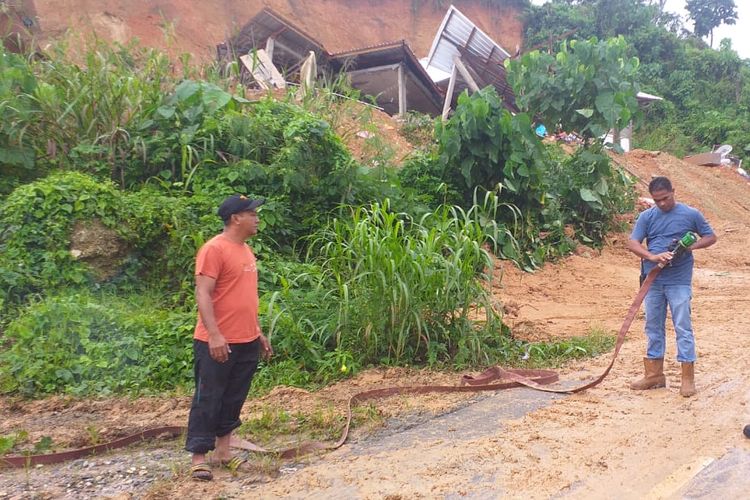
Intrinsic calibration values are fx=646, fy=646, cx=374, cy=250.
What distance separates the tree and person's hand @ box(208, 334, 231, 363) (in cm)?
4448

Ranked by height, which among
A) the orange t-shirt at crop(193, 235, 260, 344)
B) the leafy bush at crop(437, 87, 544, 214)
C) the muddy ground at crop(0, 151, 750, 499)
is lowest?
the muddy ground at crop(0, 151, 750, 499)

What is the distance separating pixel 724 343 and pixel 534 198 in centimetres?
463

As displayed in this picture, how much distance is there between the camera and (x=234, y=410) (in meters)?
3.63

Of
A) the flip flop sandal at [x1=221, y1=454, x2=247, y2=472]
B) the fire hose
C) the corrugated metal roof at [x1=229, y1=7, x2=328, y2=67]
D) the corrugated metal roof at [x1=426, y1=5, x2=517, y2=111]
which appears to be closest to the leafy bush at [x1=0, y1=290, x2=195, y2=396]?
the fire hose

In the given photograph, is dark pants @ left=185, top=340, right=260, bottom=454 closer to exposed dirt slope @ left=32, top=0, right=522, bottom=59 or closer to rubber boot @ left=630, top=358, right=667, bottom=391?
rubber boot @ left=630, top=358, right=667, bottom=391

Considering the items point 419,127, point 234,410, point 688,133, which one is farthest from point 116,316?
point 688,133

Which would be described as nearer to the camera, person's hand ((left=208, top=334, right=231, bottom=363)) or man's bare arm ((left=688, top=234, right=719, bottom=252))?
person's hand ((left=208, top=334, right=231, bottom=363))

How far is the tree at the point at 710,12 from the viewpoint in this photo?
130 feet

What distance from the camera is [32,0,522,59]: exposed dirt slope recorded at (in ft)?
76.7

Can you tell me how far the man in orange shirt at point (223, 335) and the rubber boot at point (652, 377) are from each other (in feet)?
9.63

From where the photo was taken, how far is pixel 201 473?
341 centimetres

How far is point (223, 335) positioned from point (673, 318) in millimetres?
3199

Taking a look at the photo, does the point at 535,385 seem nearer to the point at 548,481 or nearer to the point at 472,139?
the point at 548,481

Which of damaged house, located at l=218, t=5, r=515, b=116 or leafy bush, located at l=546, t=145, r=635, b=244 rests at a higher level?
damaged house, located at l=218, t=5, r=515, b=116
